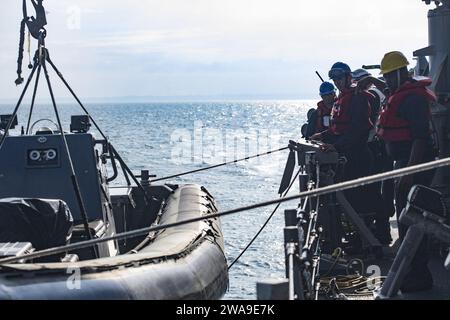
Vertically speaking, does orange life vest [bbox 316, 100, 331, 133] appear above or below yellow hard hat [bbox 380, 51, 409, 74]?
below

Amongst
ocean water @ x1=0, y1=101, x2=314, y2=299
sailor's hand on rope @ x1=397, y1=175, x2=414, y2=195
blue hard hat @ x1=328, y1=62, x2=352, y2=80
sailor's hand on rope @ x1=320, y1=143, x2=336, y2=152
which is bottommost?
ocean water @ x1=0, y1=101, x2=314, y2=299

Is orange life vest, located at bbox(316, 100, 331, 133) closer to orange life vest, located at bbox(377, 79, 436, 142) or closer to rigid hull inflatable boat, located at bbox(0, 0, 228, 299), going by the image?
rigid hull inflatable boat, located at bbox(0, 0, 228, 299)

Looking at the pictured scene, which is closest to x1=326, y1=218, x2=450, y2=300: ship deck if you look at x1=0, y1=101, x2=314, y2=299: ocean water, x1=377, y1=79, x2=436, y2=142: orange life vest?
x1=377, y1=79, x2=436, y2=142: orange life vest

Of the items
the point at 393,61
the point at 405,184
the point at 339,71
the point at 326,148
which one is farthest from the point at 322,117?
the point at 405,184

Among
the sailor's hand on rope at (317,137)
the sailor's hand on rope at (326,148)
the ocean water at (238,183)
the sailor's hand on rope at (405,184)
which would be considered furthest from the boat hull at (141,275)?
the ocean water at (238,183)

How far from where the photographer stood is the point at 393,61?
682cm

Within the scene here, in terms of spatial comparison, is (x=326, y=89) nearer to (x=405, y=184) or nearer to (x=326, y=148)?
(x=326, y=148)

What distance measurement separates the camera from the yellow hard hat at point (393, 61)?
6.74 metres

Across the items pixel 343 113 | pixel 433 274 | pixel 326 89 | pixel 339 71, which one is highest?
pixel 339 71

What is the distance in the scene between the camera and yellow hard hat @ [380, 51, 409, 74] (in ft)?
22.1

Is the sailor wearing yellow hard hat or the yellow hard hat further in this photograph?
the yellow hard hat
